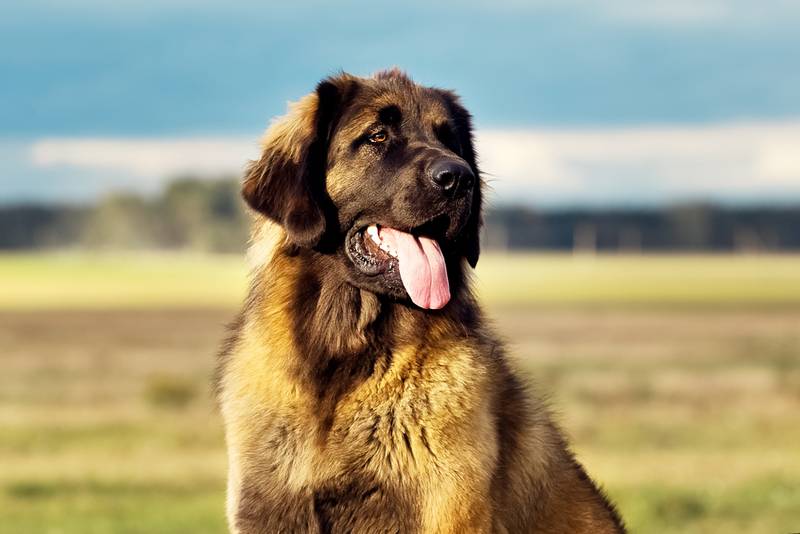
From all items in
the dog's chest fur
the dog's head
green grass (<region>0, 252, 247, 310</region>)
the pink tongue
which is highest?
the dog's head

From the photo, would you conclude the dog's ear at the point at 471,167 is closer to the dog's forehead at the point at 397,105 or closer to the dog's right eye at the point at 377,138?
the dog's forehead at the point at 397,105

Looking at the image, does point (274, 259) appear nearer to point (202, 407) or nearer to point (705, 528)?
point (705, 528)

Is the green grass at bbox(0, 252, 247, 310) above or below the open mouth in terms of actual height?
below

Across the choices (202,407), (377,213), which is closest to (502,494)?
(377,213)

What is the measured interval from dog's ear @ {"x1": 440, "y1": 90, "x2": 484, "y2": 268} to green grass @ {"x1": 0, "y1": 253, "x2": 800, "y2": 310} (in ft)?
197

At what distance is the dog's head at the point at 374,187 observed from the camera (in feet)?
16.7

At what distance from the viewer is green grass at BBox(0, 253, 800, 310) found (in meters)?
72.1

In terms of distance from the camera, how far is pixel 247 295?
17.9ft

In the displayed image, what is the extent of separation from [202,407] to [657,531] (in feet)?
55.8

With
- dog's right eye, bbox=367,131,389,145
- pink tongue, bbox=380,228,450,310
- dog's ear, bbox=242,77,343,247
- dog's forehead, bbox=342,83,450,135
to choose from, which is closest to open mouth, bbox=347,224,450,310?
pink tongue, bbox=380,228,450,310

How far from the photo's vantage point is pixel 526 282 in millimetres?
87625

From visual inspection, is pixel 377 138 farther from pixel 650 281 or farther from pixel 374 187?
pixel 650 281

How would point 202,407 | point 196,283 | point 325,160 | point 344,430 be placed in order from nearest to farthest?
point 344,430, point 325,160, point 202,407, point 196,283

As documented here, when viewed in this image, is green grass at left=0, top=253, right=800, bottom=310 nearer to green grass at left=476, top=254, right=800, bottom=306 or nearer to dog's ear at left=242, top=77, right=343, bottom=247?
green grass at left=476, top=254, right=800, bottom=306
